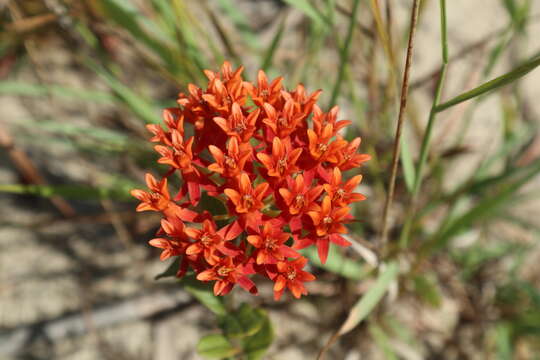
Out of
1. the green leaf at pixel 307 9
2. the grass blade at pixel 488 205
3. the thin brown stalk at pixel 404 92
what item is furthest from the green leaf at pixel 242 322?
the green leaf at pixel 307 9

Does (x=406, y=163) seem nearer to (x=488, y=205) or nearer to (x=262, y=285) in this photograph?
(x=488, y=205)

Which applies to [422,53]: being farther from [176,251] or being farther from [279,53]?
[176,251]

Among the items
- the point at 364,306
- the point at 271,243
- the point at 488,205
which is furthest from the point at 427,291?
the point at 271,243

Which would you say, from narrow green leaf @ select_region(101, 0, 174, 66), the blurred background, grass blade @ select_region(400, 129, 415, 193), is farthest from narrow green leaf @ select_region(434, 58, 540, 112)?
narrow green leaf @ select_region(101, 0, 174, 66)

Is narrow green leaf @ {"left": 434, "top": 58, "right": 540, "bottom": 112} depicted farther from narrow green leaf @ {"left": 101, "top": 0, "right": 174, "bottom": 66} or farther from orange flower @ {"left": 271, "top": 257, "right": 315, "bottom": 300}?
narrow green leaf @ {"left": 101, "top": 0, "right": 174, "bottom": 66}

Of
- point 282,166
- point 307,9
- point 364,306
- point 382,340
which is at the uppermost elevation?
point 307,9

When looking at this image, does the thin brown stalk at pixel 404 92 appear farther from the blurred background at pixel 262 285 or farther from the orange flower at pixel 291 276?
the orange flower at pixel 291 276
